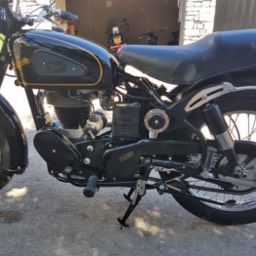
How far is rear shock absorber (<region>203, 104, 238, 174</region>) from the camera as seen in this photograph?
6.85 ft

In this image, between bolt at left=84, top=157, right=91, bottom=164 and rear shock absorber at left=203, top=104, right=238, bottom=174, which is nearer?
rear shock absorber at left=203, top=104, right=238, bottom=174

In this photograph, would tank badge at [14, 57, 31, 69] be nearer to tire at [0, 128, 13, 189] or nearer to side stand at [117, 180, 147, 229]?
tire at [0, 128, 13, 189]

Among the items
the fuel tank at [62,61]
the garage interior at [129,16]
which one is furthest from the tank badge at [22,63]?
the garage interior at [129,16]

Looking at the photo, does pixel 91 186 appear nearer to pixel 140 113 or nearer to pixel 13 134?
pixel 140 113

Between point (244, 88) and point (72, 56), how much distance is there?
1.03m

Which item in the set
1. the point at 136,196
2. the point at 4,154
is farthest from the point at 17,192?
the point at 136,196

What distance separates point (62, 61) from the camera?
2.18 meters

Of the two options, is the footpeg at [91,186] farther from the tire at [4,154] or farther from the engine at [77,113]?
the tire at [4,154]

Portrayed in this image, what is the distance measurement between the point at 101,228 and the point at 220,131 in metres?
1.11

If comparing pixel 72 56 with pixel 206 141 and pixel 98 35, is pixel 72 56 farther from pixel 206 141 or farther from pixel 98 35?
pixel 98 35

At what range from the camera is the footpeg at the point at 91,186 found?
2.31m

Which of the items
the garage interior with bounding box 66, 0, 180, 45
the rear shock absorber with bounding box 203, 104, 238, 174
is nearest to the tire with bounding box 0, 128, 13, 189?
the rear shock absorber with bounding box 203, 104, 238, 174

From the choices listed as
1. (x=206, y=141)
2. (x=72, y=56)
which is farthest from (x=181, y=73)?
(x=72, y=56)

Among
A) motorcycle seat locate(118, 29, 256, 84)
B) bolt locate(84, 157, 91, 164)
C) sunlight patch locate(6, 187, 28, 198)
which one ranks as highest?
motorcycle seat locate(118, 29, 256, 84)
